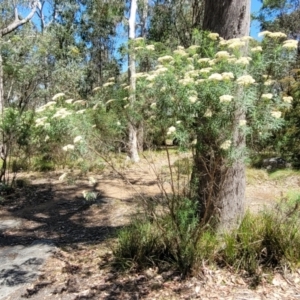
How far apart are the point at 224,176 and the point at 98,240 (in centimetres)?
196

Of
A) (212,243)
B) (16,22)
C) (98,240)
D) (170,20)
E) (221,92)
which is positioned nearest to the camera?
(221,92)

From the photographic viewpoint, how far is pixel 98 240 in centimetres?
409

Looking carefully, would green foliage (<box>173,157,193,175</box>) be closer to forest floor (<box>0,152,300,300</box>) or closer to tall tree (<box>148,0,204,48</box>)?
forest floor (<box>0,152,300,300</box>)

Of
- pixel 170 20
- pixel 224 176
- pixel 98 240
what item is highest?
pixel 170 20

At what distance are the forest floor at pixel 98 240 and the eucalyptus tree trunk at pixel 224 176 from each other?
0.48 meters

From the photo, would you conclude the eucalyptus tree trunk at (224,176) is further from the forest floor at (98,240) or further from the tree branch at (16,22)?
the tree branch at (16,22)

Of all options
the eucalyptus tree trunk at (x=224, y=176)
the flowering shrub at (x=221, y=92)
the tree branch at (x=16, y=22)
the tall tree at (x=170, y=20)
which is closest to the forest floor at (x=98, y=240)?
the eucalyptus tree trunk at (x=224, y=176)

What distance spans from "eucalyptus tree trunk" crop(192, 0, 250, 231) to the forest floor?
48cm

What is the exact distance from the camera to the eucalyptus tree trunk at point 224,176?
3.06m

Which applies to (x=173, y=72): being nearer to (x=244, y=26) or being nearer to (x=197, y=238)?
(x=244, y=26)

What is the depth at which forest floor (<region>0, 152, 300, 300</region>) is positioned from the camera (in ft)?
9.12

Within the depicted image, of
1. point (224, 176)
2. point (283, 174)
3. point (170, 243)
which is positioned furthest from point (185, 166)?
point (283, 174)

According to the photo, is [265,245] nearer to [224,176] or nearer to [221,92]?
[224,176]

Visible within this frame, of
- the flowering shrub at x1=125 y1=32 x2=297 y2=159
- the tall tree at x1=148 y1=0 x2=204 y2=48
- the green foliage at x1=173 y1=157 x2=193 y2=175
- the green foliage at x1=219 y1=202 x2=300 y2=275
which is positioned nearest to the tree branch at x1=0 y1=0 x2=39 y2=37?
the tall tree at x1=148 y1=0 x2=204 y2=48
